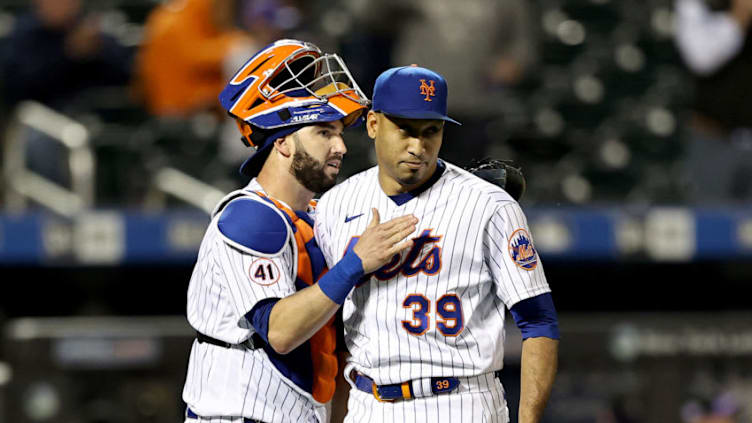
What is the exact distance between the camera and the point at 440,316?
2.77m

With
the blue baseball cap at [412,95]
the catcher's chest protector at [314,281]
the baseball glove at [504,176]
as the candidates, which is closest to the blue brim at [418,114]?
the blue baseball cap at [412,95]

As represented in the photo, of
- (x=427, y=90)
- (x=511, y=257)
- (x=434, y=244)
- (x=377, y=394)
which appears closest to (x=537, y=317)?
(x=511, y=257)

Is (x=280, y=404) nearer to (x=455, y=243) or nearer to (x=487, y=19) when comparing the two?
(x=455, y=243)

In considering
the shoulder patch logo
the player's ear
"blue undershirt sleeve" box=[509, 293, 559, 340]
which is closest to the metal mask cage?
the player's ear

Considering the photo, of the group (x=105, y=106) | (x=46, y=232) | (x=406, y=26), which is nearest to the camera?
(x=46, y=232)

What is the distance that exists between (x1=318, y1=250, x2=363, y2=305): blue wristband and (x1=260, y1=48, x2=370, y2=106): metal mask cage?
534mm

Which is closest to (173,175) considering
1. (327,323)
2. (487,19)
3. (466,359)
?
(487,19)

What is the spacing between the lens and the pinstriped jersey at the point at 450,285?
9.02 ft

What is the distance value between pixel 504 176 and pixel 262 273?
661 millimetres

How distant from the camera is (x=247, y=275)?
2854mm

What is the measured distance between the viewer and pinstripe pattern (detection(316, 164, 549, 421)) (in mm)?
2763

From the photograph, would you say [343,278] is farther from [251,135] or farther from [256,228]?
[251,135]

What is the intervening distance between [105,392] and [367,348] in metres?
3.03

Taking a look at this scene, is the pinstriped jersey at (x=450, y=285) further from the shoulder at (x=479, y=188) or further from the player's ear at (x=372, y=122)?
the player's ear at (x=372, y=122)
